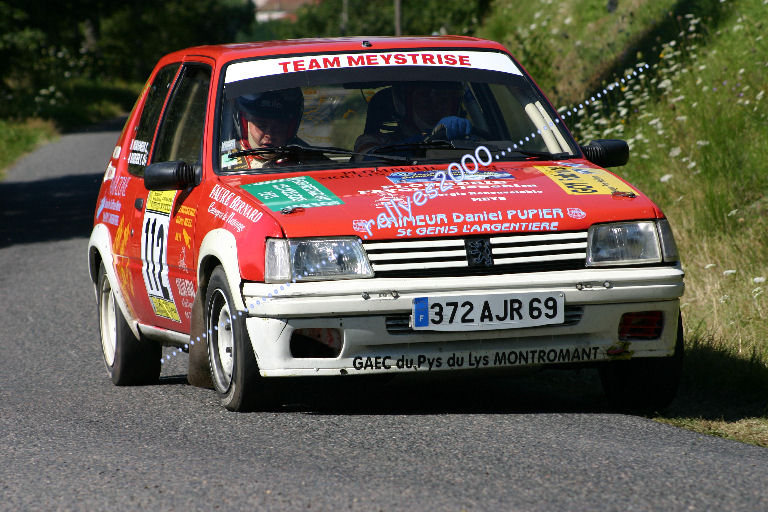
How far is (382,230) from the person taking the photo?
547 centimetres

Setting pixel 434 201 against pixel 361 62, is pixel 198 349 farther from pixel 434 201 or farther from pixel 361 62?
pixel 361 62

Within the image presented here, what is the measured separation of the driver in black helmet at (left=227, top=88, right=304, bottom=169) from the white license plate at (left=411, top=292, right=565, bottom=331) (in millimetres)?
1408

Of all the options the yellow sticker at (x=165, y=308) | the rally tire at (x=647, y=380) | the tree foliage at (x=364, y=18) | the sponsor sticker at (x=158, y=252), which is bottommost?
the tree foliage at (x=364, y=18)

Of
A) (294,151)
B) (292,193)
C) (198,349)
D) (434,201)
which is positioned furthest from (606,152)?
(198,349)

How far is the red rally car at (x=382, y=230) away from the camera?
5.46 metres

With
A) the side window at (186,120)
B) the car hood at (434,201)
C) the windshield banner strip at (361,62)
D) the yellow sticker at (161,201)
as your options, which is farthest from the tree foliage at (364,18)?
the car hood at (434,201)

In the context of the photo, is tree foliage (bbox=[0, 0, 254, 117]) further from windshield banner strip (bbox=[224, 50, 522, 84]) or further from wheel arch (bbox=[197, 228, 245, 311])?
wheel arch (bbox=[197, 228, 245, 311])

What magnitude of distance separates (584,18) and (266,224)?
1854cm

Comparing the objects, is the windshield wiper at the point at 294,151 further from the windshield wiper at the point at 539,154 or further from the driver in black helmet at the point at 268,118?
the windshield wiper at the point at 539,154

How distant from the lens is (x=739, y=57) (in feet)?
42.2

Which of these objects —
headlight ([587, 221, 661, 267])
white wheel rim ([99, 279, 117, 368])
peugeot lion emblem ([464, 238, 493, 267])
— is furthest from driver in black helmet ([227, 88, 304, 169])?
white wheel rim ([99, 279, 117, 368])

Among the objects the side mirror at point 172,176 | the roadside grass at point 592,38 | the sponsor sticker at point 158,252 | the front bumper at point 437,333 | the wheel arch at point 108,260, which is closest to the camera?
the front bumper at point 437,333

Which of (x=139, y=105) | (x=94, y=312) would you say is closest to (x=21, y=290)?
(x=94, y=312)

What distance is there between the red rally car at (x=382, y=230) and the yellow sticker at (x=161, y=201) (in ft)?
0.04
